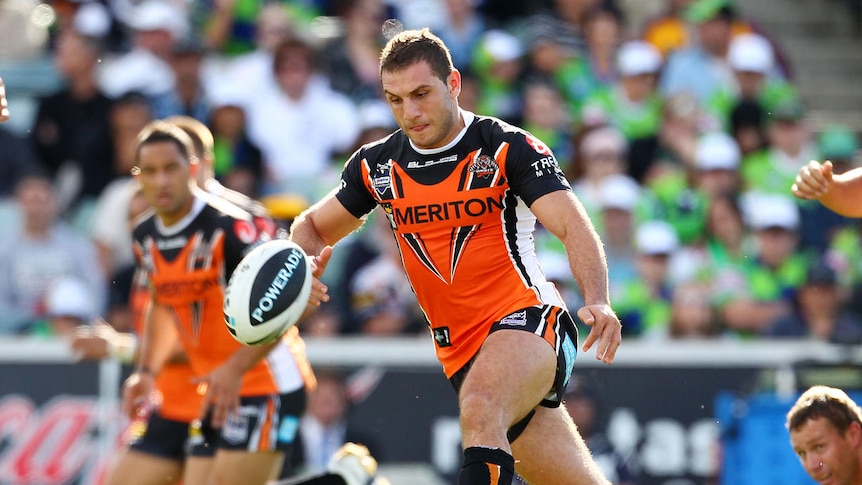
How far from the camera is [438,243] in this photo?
660 centimetres

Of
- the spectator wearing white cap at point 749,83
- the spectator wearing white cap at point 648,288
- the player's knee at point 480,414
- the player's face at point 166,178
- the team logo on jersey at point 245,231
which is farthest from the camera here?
the spectator wearing white cap at point 749,83

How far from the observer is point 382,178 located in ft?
22.1

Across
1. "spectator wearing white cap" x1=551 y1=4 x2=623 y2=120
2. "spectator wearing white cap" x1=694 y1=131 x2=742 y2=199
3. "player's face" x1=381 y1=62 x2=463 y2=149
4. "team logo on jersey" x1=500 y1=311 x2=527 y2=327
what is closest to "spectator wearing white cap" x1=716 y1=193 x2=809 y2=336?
"spectator wearing white cap" x1=694 y1=131 x2=742 y2=199

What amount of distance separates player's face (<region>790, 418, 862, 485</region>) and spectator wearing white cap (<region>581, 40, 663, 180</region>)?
6.13m

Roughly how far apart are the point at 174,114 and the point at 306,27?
71.0 inches

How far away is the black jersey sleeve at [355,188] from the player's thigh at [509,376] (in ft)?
3.29

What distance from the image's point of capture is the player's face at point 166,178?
813 centimetres

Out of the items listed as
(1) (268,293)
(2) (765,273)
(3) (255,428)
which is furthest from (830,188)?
(2) (765,273)

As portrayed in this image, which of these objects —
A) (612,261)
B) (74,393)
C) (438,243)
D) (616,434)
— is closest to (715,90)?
(612,261)

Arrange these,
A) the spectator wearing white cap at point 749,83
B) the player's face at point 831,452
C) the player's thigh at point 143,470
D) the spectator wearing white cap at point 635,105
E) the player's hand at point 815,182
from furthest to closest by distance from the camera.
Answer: the spectator wearing white cap at point 749,83, the spectator wearing white cap at point 635,105, the player's thigh at point 143,470, the player's face at point 831,452, the player's hand at point 815,182

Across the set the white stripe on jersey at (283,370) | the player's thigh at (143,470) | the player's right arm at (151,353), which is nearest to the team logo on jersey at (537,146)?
the white stripe on jersey at (283,370)

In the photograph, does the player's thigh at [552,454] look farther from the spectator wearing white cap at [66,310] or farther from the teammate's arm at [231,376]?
the spectator wearing white cap at [66,310]

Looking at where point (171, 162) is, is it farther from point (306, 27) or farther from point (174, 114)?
point (306, 27)

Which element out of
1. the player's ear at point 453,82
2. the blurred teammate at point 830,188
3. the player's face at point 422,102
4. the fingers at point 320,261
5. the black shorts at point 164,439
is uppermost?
the player's ear at point 453,82
